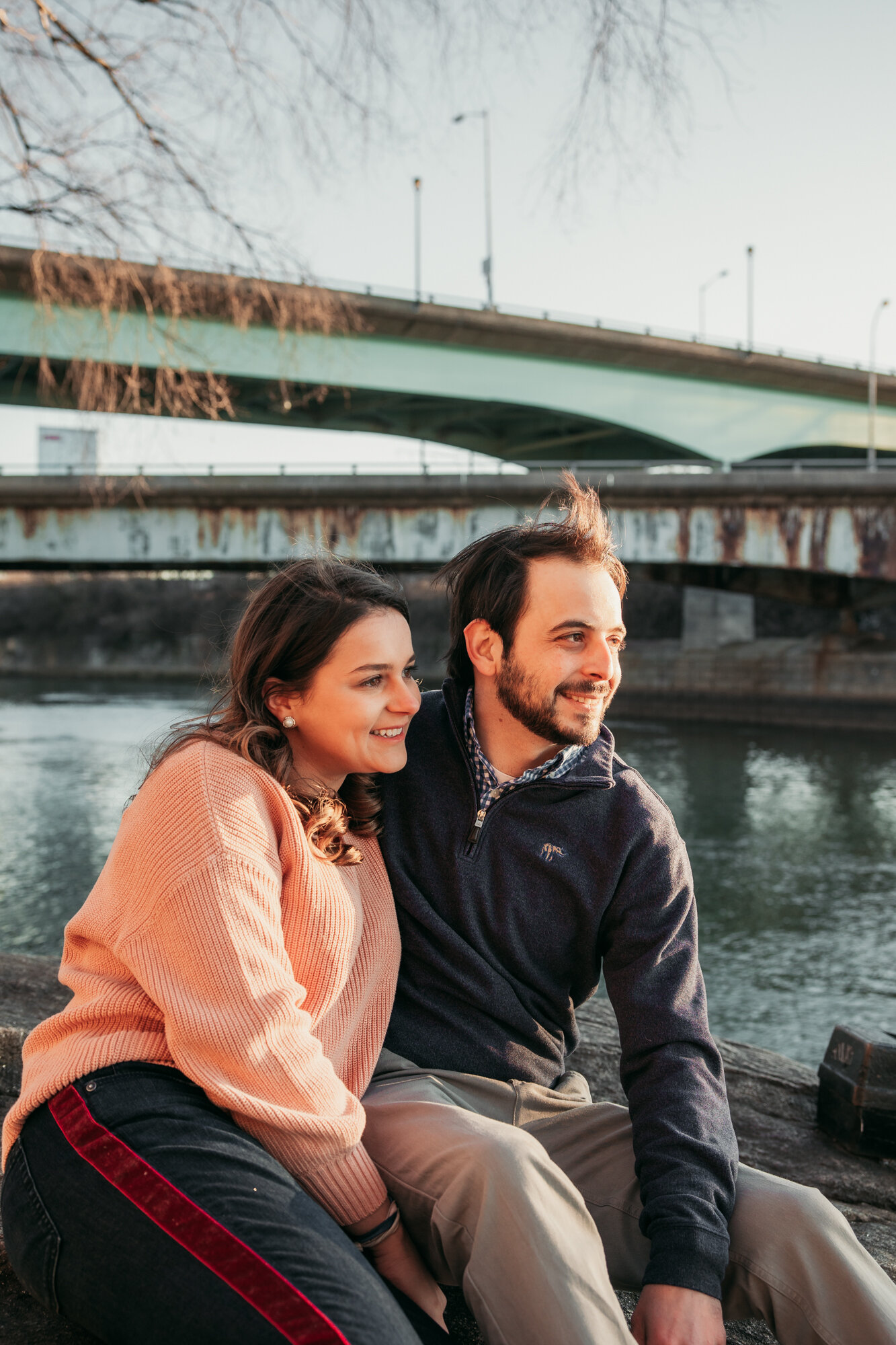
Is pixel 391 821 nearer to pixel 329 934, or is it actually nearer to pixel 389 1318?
pixel 329 934

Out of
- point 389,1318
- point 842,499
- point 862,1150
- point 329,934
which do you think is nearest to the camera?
point 389,1318

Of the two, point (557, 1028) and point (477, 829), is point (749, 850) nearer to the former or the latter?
point (557, 1028)

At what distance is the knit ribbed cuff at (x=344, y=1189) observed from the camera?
1540mm

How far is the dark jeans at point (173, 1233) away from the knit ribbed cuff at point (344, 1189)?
2.2 inches

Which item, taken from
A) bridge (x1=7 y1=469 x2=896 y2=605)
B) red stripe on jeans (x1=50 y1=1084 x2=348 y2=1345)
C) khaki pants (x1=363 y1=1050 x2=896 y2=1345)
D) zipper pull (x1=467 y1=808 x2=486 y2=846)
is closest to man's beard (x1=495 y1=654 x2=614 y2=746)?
zipper pull (x1=467 y1=808 x2=486 y2=846)

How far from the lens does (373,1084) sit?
1835mm

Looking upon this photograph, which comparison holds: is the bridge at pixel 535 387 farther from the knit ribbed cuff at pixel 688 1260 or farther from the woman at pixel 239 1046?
the knit ribbed cuff at pixel 688 1260

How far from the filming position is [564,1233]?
4.66 feet

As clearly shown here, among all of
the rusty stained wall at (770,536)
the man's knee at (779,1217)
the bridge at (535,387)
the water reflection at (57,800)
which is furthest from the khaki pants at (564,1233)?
the rusty stained wall at (770,536)

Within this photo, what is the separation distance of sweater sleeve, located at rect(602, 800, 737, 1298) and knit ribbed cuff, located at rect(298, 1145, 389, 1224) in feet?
1.49

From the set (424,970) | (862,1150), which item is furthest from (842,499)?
(424,970)

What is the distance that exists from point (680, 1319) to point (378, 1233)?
0.47 metres

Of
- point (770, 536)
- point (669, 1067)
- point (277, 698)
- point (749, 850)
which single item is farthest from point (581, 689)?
point (770, 536)

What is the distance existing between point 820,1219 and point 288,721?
48.9 inches
